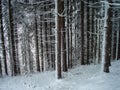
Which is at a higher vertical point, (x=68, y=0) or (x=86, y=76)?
(x=68, y=0)

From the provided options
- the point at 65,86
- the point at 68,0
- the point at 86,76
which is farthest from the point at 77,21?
the point at 65,86

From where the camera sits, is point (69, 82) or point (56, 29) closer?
point (56, 29)

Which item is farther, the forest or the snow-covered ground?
the forest

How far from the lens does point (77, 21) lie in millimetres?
26234

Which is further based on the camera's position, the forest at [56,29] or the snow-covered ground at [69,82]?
the forest at [56,29]

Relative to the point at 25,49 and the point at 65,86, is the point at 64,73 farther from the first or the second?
the point at 25,49

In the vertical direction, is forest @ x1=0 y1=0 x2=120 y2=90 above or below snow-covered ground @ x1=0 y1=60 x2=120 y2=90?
above

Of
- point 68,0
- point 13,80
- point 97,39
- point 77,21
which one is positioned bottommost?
point 13,80

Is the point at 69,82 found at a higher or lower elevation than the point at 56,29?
lower

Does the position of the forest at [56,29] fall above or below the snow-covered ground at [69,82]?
above

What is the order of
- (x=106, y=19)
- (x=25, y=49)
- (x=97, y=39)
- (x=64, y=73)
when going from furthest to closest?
(x=97, y=39) → (x=25, y=49) → (x=64, y=73) → (x=106, y=19)

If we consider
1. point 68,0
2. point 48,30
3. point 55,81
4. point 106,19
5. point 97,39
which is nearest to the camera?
point 106,19

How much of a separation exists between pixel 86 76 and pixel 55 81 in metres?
2.66

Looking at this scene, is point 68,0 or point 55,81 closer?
point 55,81
